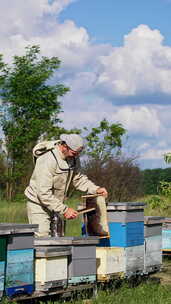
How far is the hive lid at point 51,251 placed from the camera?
6.30m

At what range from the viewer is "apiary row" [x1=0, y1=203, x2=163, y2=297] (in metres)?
5.95

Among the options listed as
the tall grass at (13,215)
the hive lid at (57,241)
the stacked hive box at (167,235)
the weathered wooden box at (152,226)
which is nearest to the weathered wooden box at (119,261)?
the weathered wooden box at (152,226)

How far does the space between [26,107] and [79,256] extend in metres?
18.1

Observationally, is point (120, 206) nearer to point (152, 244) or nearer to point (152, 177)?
point (152, 244)

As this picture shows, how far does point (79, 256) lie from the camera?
6.79 meters

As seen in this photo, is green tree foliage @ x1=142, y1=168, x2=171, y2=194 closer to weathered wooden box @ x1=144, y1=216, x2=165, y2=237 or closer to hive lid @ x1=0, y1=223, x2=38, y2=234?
→ weathered wooden box @ x1=144, y1=216, x2=165, y2=237

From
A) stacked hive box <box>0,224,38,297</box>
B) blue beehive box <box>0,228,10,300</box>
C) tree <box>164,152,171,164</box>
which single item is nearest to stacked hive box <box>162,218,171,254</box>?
tree <box>164,152,171,164</box>

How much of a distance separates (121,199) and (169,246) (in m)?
12.4

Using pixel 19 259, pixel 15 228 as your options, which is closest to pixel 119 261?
pixel 19 259

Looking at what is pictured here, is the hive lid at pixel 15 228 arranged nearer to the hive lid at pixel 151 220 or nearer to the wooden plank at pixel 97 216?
the wooden plank at pixel 97 216

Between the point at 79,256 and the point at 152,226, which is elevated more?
the point at 152,226

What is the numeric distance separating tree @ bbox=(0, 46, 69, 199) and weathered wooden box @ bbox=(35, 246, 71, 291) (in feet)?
56.8

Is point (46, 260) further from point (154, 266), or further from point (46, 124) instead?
point (46, 124)

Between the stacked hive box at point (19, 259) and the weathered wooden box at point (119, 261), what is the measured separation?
1348mm
